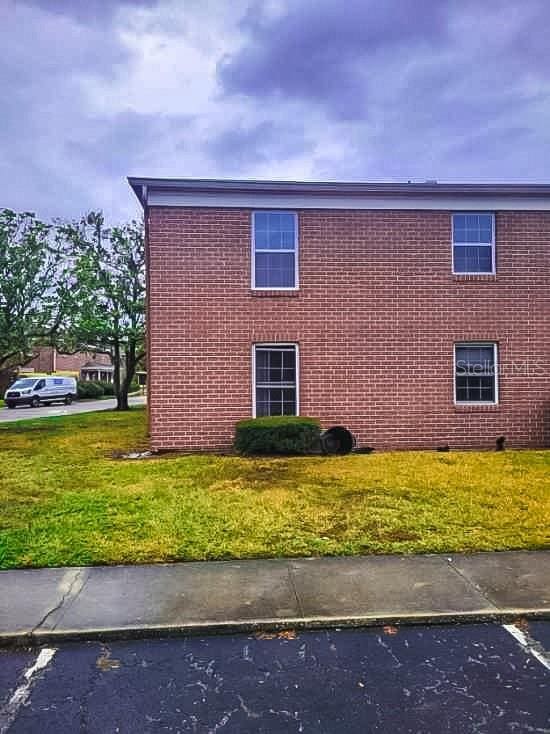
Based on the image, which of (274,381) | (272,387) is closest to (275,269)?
(274,381)

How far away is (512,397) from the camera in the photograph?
1253 cm

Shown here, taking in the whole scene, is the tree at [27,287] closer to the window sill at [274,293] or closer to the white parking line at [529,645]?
the window sill at [274,293]

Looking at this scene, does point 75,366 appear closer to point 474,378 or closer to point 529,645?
point 474,378

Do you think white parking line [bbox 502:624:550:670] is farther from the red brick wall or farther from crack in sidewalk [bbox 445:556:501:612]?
the red brick wall

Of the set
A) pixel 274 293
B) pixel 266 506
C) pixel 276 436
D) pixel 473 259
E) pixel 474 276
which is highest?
pixel 473 259

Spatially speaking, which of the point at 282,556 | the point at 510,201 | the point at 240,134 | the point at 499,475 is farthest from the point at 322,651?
the point at 240,134

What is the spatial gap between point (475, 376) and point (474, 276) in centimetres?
229

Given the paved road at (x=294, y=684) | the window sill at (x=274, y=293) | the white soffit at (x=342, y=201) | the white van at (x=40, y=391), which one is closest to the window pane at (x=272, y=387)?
the window sill at (x=274, y=293)

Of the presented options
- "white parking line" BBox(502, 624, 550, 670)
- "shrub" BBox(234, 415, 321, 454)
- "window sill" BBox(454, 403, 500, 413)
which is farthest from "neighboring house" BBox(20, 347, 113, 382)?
"white parking line" BBox(502, 624, 550, 670)

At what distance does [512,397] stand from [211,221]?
311 inches

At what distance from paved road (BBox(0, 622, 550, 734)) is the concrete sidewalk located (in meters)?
0.13

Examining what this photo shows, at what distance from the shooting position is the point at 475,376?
A: 41.4 feet

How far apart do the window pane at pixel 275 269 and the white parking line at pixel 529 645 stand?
9.28m

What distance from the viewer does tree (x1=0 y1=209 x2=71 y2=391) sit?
16.3 metres
